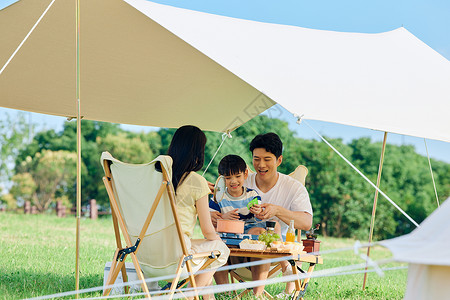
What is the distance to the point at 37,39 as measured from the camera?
13.5 ft

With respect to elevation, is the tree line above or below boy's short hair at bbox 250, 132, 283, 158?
below

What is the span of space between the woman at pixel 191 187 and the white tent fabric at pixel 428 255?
1.43 m

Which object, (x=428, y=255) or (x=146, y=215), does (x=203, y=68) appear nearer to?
(x=146, y=215)

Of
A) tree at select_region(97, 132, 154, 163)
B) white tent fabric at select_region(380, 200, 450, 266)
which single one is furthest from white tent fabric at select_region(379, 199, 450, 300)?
tree at select_region(97, 132, 154, 163)

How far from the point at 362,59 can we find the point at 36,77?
8.25 feet

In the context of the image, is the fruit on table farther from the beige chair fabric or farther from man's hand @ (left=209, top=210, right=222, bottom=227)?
man's hand @ (left=209, top=210, right=222, bottom=227)

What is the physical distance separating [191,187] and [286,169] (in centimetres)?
1285

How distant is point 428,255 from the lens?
5.62 ft

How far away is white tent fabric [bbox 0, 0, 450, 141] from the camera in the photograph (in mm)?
3494

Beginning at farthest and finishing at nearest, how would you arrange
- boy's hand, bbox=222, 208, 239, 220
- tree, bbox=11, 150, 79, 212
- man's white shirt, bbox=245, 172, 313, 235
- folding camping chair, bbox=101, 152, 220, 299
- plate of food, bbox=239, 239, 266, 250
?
tree, bbox=11, 150, 79, 212, man's white shirt, bbox=245, 172, 313, 235, boy's hand, bbox=222, 208, 239, 220, plate of food, bbox=239, 239, 266, 250, folding camping chair, bbox=101, 152, 220, 299

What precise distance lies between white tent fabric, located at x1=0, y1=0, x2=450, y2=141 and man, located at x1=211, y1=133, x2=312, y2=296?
1.96 ft

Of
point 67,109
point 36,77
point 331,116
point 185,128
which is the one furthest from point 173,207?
point 67,109

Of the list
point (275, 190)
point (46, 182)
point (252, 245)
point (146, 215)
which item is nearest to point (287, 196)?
point (275, 190)

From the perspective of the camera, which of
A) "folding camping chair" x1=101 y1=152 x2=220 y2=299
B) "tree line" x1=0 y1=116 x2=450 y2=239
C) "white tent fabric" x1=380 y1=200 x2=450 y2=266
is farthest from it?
"tree line" x1=0 y1=116 x2=450 y2=239
